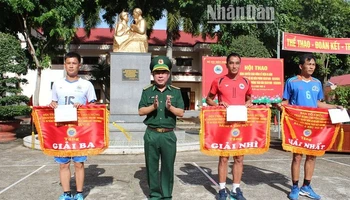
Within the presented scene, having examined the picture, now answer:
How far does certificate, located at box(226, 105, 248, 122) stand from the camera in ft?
13.3

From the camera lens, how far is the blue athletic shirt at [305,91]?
4.38 meters

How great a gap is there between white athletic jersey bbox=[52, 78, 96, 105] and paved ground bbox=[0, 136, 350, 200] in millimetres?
1340

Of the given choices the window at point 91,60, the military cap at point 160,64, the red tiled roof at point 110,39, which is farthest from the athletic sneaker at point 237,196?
the window at point 91,60

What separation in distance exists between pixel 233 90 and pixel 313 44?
24.2ft

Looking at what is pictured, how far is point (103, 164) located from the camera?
6.65 metres

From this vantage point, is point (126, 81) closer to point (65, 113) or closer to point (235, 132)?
point (65, 113)

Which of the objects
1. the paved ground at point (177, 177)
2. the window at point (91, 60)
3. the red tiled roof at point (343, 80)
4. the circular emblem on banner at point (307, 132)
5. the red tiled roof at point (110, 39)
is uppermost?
the red tiled roof at point (110, 39)

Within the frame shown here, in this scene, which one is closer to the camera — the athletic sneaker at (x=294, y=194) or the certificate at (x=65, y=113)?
the certificate at (x=65, y=113)

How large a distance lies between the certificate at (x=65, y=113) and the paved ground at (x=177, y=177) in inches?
44.6

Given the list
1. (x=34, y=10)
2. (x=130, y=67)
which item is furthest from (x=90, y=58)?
(x=130, y=67)

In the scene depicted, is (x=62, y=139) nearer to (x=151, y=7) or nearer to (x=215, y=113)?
(x=215, y=113)

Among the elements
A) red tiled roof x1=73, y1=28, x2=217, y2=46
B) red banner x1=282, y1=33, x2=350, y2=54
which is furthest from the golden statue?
red tiled roof x1=73, y1=28, x2=217, y2=46

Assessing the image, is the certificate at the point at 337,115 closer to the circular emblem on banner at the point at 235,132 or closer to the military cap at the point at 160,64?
the circular emblem on banner at the point at 235,132

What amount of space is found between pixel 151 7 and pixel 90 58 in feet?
32.9
